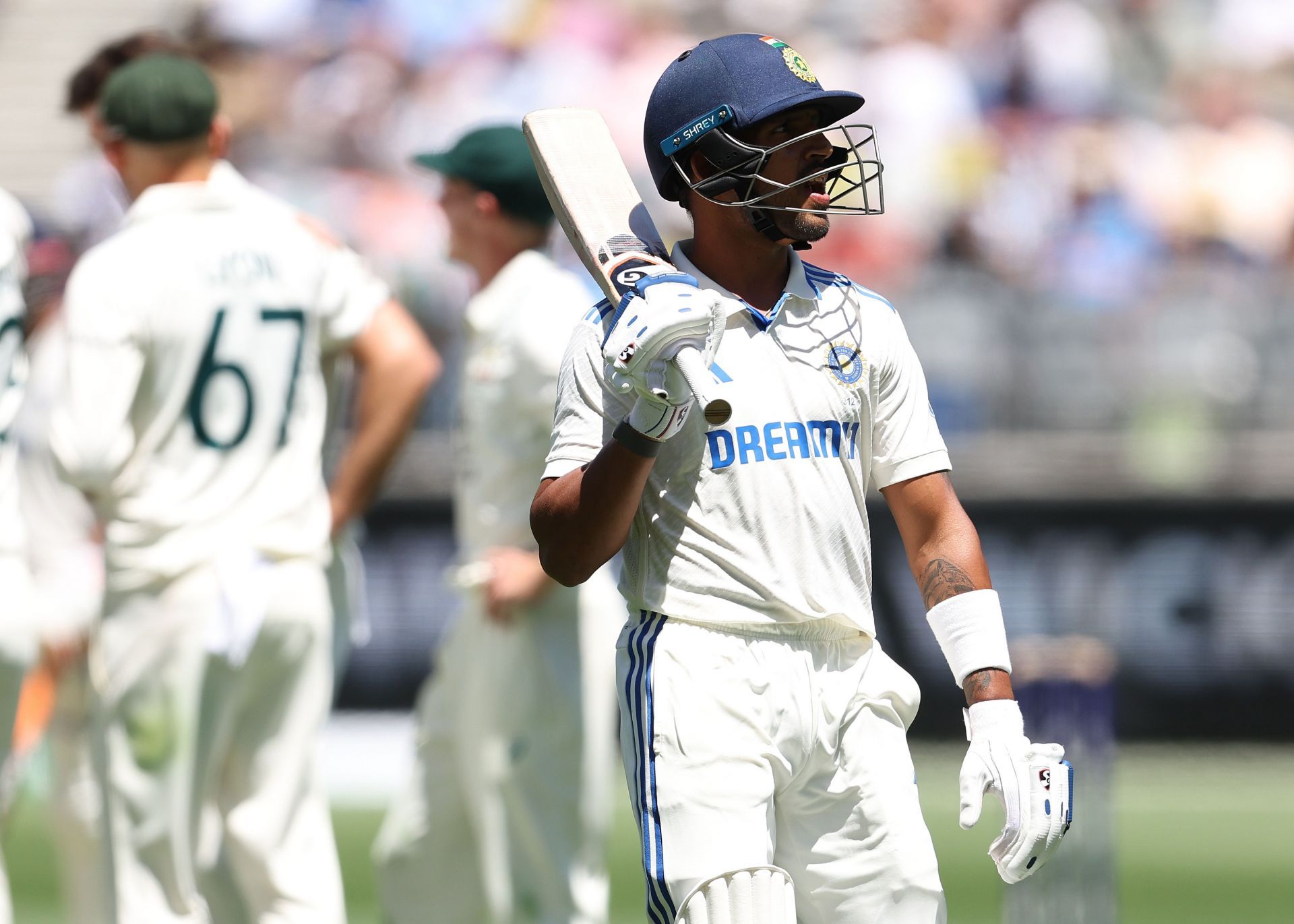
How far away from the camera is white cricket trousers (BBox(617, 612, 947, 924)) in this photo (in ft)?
9.59

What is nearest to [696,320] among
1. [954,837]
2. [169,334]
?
[169,334]

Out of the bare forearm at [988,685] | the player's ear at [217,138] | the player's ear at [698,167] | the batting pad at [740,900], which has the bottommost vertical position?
the batting pad at [740,900]

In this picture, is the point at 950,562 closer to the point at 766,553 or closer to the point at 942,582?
the point at 942,582

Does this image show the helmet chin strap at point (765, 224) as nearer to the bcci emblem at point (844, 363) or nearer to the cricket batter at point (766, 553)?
the cricket batter at point (766, 553)

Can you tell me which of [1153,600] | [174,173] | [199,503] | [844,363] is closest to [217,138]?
[174,173]

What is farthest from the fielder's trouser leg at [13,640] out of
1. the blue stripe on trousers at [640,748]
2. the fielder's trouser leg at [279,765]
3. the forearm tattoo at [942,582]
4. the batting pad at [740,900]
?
the forearm tattoo at [942,582]

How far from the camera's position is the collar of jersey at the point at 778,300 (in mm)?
3141

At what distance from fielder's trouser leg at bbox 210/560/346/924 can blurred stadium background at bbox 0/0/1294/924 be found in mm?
1901

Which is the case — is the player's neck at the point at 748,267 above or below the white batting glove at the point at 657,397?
above

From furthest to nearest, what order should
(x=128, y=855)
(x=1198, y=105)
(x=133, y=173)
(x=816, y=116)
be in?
(x=1198, y=105), (x=133, y=173), (x=128, y=855), (x=816, y=116)

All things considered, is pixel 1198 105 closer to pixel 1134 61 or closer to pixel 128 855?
pixel 1134 61

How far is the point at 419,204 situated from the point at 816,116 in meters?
8.34

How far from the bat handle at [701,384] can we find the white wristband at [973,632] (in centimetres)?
58

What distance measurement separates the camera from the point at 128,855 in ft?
14.2
